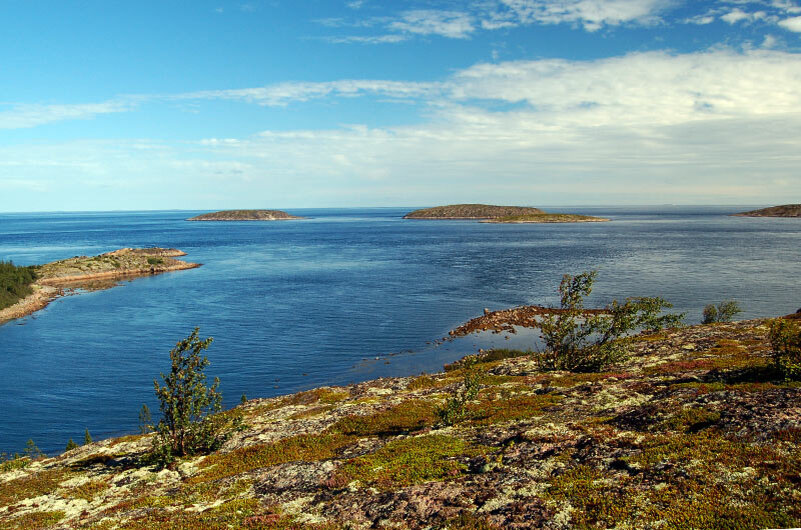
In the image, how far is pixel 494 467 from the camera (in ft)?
50.0

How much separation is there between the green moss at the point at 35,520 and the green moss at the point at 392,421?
11269 millimetres

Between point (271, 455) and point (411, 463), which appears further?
point (271, 455)

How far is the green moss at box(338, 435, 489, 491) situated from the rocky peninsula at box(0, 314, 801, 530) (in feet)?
0.28

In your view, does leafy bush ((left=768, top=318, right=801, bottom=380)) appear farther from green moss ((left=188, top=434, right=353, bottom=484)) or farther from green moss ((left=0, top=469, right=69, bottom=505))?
green moss ((left=0, top=469, right=69, bottom=505))

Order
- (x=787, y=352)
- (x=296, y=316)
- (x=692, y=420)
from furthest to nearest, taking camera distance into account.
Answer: (x=296, y=316) < (x=787, y=352) < (x=692, y=420)

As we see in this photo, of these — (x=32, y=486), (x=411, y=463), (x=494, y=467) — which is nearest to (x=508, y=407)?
(x=411, y=463)

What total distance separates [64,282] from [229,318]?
67.7 m

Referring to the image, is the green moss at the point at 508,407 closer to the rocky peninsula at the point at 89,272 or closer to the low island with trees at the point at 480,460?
the low island with trees at the point at 480,460

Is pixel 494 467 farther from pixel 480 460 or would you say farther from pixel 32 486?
pixel 32 486

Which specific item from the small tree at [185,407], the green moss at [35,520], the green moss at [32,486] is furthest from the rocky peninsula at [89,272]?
the green moss at [35,520]

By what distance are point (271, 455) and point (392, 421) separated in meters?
6.12

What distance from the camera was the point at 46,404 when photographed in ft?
142

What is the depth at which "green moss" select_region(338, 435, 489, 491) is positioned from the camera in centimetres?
1548

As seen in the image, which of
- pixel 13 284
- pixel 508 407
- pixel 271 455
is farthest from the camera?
pixel 13 284
